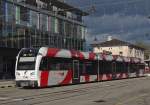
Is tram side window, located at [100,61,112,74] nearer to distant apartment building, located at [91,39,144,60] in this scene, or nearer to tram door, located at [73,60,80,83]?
tram door, located at [73,60,80,83]

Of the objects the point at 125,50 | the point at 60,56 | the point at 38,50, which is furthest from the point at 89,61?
the point at 125,50

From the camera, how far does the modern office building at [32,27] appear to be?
56969 mm

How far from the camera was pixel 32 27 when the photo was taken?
61.6 metres

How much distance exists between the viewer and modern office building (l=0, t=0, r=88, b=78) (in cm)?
5697

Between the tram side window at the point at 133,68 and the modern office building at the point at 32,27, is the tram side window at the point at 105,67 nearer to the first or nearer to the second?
the modern office building at the point at 32,27

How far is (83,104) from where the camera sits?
19719 millimetres

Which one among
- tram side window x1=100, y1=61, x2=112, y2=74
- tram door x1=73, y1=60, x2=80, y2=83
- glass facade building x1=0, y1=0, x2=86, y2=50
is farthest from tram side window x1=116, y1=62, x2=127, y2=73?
tram door x1=73, y1=60, x2=80, y2=83

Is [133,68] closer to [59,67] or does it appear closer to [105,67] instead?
[105,67]

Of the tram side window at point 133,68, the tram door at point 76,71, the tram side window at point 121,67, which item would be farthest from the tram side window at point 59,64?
the tram side window at point 133,68

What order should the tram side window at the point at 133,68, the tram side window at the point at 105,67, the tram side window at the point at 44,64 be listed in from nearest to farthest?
the tram side window at the point at 44,64, the tram side window at the point at 105,67, the tram side window at the point at 133,68

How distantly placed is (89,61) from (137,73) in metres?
23.7

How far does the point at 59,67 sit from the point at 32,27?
25.1m

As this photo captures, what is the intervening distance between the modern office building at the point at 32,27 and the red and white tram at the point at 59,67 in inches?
248

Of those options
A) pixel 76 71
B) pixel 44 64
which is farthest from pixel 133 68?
pixel 44 64
